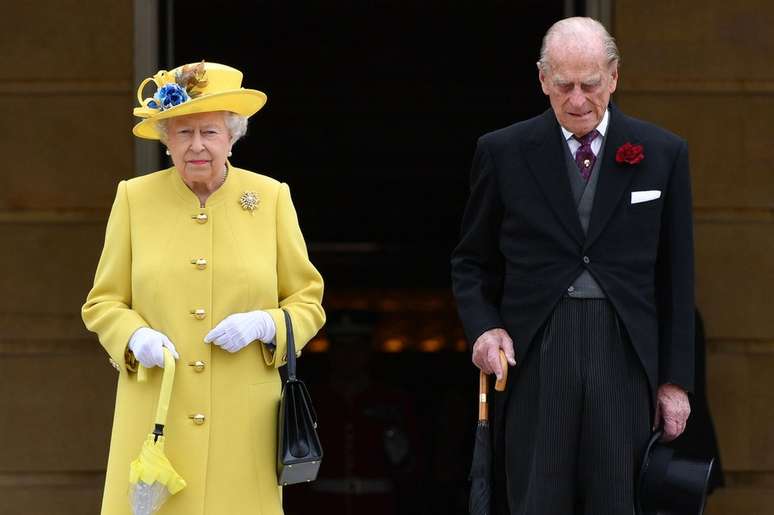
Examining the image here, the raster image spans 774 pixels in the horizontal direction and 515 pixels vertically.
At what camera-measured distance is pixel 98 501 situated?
6.93m

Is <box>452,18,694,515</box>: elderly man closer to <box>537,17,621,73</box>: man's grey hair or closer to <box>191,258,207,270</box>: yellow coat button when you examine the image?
<box>537,17,621,73</box>: man's grey hair

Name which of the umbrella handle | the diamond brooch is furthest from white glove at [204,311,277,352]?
the diamond brooch

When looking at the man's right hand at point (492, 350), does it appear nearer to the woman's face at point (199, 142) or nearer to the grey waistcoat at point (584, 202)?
the grey waistcoat at point (584, 202)

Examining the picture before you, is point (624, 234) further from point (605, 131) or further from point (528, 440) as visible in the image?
point (528, 440)

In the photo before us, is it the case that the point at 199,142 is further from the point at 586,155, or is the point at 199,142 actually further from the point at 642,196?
the point at 642,196

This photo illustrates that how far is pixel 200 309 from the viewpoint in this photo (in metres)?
4.58

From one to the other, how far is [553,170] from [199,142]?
100 centimetres

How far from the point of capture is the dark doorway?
29.0 ft

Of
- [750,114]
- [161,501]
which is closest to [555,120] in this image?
[161,501]

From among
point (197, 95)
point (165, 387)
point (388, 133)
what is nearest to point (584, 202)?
point (197, 95)

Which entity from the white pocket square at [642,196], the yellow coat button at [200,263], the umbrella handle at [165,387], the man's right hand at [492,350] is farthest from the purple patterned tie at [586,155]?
the umbrella handle at [165,387]

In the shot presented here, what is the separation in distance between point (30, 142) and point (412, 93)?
3.54 meters

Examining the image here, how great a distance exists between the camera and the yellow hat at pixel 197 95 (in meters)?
4.54

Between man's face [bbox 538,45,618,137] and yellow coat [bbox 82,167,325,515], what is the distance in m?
0.92
